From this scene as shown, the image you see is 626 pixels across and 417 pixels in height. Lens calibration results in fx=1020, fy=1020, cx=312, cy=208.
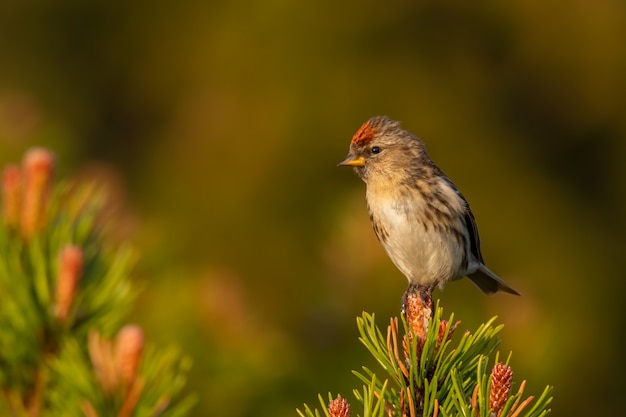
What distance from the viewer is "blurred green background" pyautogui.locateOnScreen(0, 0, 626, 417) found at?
5418 mm

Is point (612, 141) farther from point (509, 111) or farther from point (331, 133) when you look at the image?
point (331, 133)

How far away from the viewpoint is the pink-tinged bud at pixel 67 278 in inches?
68.7

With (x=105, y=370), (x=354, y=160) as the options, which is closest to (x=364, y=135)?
(x=354, y=160)

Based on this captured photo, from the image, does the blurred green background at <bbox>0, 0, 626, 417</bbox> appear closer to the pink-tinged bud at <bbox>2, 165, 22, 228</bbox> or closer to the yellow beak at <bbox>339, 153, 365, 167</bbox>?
the yellow beak at <bbox>339, 153, 365, 167</bbox>

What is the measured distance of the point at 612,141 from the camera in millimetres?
5984

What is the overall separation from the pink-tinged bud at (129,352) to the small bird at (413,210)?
1.33m

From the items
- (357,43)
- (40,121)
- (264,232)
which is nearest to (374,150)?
(40,121)

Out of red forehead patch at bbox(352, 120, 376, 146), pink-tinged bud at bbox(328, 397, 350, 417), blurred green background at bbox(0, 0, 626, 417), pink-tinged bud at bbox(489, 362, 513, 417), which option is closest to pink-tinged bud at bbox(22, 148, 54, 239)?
pink-tinged bud at bbox(328, 397, 350, 417)

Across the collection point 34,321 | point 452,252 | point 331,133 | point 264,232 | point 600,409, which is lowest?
point 600,409

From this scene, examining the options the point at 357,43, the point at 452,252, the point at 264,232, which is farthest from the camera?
the point at 357,43

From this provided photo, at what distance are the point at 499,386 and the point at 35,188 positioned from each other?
91 centimetres

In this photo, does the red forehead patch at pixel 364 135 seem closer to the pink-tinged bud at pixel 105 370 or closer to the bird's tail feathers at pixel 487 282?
the bird's tail feathers at pixel 487 282

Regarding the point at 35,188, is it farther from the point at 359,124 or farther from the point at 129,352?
the point at 359,124

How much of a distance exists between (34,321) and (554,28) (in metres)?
4.81
